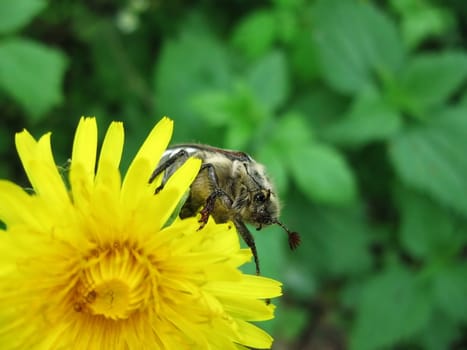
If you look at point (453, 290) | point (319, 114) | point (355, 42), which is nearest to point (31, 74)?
point (319, 114)

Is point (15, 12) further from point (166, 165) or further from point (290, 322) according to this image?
point (290, 322)

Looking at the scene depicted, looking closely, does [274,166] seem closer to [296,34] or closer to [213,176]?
[296,34]

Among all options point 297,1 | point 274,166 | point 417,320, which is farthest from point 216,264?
point 297,1

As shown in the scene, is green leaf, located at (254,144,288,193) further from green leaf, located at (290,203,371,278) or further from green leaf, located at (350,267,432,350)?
green leaf, located at (350,267,432,350)

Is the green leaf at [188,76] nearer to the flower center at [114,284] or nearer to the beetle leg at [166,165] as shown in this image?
the beetle leg at [166,165]

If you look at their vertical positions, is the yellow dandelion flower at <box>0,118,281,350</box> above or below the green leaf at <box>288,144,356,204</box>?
below

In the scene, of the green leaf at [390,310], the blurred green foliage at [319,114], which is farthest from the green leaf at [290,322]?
the green leaf at [390,310]

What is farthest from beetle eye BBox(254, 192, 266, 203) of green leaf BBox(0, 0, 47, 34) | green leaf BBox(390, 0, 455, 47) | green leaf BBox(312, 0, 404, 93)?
green leaf BBox(390, 0, 455, 47)
